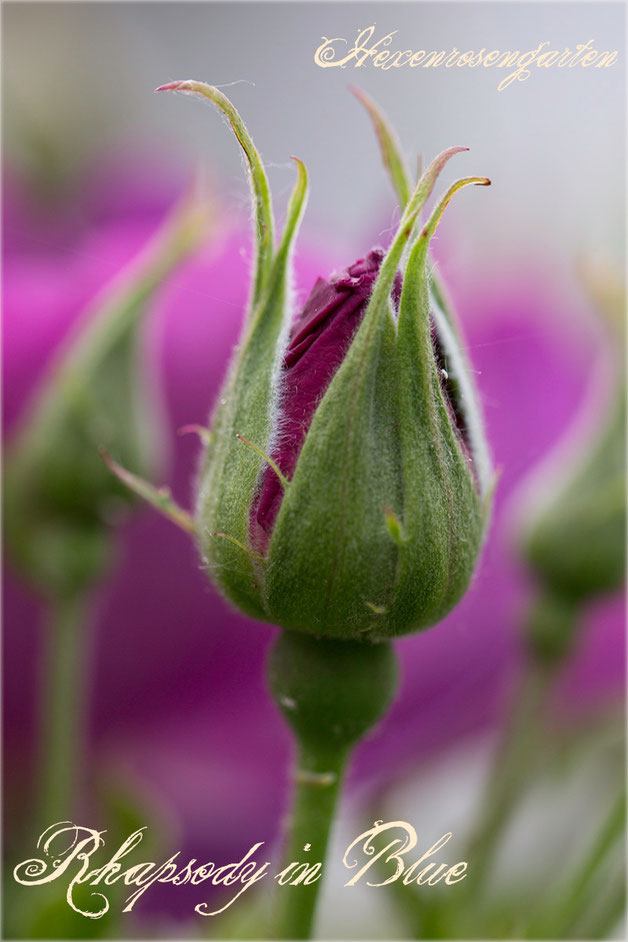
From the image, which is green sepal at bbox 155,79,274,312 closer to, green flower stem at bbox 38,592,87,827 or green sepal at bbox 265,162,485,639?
green sepal at bbox 265,162,485,639

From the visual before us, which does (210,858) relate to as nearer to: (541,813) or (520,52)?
(541,813)

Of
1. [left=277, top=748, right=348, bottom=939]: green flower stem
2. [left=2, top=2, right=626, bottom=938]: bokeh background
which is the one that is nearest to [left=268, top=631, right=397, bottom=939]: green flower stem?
[left=277, top=748, right=348, bottom=939]: green flower stem

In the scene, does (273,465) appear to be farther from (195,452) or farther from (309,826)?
(195,452)

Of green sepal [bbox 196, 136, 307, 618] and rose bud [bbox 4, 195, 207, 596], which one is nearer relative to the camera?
green sepal [bbox 196, 136, 307, 618]

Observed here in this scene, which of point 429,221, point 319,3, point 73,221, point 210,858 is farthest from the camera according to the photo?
point 73,221

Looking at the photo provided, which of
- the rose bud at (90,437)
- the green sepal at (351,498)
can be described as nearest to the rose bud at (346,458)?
the green sepal at (351,498)

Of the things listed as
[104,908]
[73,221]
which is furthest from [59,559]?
[73,221]
